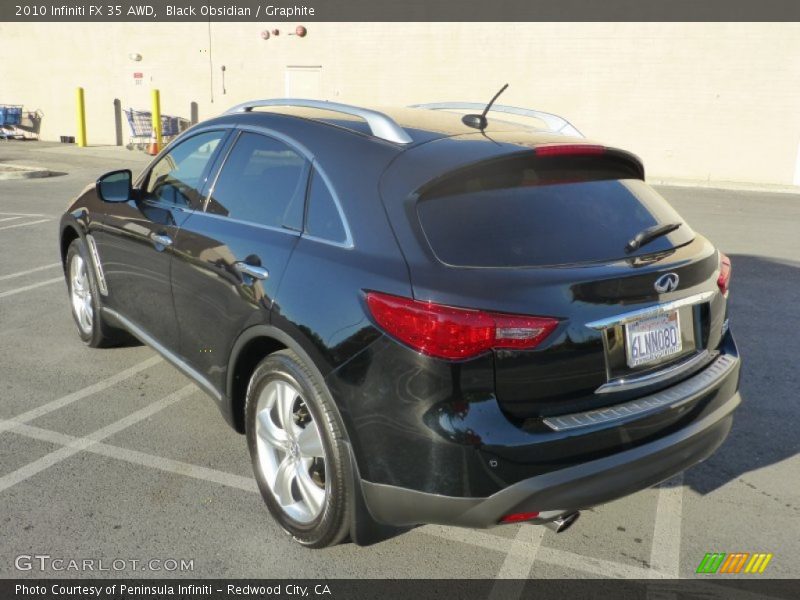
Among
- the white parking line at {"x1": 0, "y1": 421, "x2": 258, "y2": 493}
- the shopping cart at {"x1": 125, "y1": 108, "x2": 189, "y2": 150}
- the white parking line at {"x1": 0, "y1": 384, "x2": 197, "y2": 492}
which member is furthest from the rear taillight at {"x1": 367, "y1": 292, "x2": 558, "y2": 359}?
the shopping cart at {"x1": 125, "y1": 108, "x2": 189, "y2": 150}

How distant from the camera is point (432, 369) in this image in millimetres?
2375

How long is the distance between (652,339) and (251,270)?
165 cm

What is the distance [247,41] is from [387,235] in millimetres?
20747

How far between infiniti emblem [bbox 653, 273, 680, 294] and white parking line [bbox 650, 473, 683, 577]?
1.14 meters

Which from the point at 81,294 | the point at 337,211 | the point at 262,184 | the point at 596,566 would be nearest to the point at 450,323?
the point at 337,211

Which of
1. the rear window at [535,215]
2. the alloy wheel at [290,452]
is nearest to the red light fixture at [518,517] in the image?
the alloy wheel at [290,452]

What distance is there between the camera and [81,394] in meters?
4.54

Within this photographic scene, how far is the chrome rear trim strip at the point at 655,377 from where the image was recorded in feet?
→ 8.43

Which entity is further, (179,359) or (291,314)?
(179,359)

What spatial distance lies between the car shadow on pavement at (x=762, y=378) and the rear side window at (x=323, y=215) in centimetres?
217

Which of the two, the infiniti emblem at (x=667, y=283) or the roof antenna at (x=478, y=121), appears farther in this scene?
the roof antenna at (x=478, y=121)

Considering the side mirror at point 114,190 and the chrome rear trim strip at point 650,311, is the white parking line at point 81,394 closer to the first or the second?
the side mirror at point 114,190

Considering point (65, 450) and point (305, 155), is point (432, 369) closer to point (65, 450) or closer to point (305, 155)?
point (305, 155)
